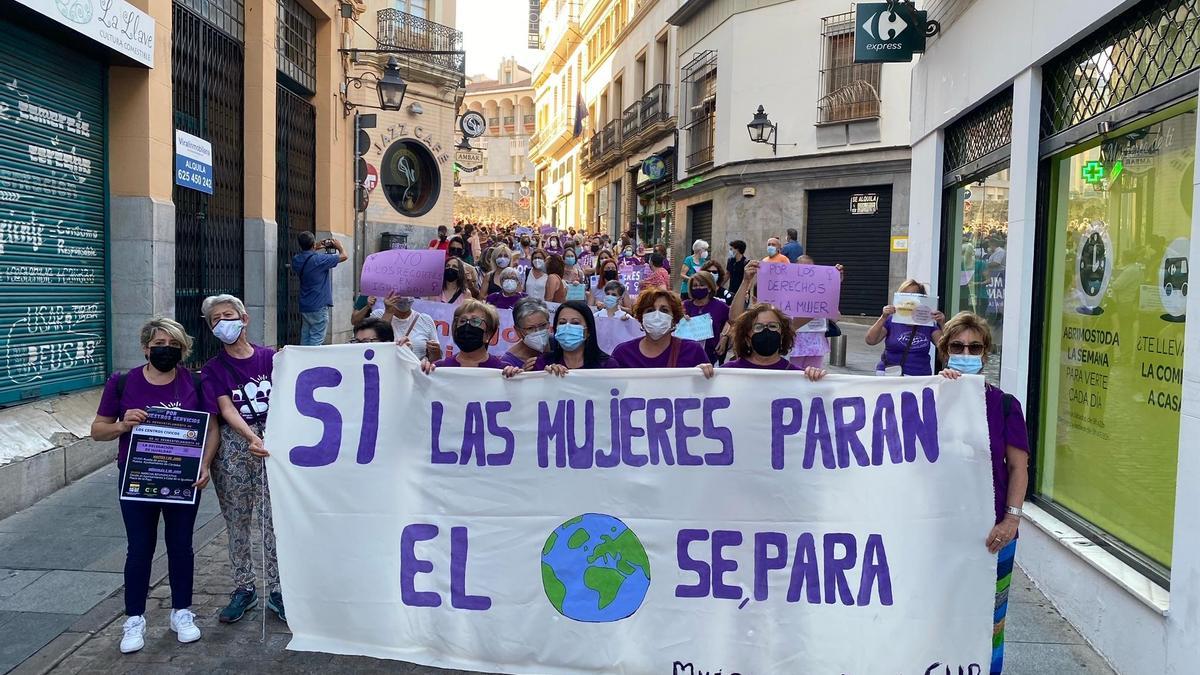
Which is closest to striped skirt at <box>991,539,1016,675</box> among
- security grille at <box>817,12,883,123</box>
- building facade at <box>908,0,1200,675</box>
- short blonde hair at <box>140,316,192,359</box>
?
building facade at <box>908,0,1200,675</box>

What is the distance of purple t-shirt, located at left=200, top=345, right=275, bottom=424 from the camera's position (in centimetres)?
455

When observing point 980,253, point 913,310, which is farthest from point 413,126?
→ point 913,310

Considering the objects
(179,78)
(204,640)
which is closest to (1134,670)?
(204,640)

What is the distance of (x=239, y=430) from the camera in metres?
4.52

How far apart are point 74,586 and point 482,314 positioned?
8.86 feet

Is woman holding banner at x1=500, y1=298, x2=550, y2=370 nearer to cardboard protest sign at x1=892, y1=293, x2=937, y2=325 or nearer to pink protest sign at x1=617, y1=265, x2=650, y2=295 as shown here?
cardboard protest sign at x1=892, y1=293, x2=937, y2=325

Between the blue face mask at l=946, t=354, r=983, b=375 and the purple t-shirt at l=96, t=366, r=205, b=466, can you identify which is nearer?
the blue face mask at l=946, t=354, r=983, b=375

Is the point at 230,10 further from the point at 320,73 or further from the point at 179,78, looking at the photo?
the point at 320,73

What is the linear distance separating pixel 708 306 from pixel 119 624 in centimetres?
462

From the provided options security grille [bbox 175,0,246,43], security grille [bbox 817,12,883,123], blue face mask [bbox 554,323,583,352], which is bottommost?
blue face mask [bbox 554,323,583,352]

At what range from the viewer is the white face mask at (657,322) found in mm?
4906

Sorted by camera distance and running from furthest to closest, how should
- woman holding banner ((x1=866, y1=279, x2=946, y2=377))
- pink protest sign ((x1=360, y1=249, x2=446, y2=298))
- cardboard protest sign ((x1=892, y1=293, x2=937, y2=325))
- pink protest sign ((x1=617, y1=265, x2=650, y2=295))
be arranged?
pink protest sign ((x1=617, y1=265, x2=650, y2=295)) → pink protest sign ((x1=360, y1=249, x2=446, y2=298)) → woman holding banner ((x1=866, y1=279, x2=946, y2=377)) → cardboard protest sign ((x1=892, y1=293, x2=937, y2=325))

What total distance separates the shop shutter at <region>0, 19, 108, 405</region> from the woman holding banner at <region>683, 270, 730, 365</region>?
5.08 meters

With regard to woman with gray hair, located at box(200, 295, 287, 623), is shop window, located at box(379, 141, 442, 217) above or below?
above
